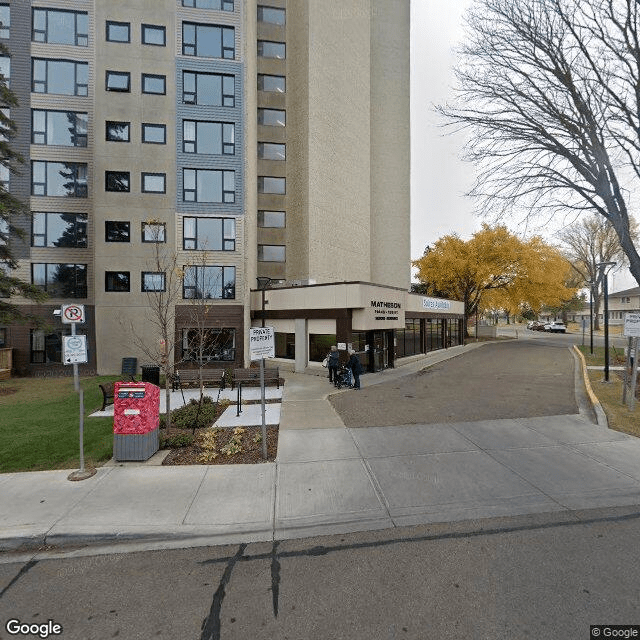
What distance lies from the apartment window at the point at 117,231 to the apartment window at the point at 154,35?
409 inches

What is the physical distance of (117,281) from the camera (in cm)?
1898

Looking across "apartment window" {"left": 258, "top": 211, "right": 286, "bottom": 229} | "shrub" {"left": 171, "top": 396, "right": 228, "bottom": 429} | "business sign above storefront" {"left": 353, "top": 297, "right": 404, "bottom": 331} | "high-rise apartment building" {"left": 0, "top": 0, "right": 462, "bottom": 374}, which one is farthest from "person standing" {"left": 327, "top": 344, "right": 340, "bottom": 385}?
"apartment window" {"left": 258, "top": 211, "right": 286, "bottom": 229}

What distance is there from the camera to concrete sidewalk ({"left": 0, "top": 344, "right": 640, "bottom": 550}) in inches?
183

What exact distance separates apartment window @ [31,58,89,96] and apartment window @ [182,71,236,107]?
5.62 m

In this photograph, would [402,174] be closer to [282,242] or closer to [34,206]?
[282,242]

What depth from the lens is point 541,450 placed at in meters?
7.25

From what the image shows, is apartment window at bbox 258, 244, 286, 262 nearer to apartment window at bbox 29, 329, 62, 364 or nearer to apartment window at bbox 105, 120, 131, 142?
apartment window at bbox 105, 120, 131, 142

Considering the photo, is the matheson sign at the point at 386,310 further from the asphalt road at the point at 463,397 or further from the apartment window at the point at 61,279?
the apartment window at the point at 61,279

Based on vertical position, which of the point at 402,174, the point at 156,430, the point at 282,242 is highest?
the point at 402,174

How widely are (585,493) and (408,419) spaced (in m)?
4.44

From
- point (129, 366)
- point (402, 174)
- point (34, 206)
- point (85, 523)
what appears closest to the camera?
point (85, 523)

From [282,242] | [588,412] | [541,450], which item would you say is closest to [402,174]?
[282,242]

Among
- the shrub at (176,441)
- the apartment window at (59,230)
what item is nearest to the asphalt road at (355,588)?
the shrub at (176,441)

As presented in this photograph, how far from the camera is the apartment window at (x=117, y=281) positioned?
1886cm
